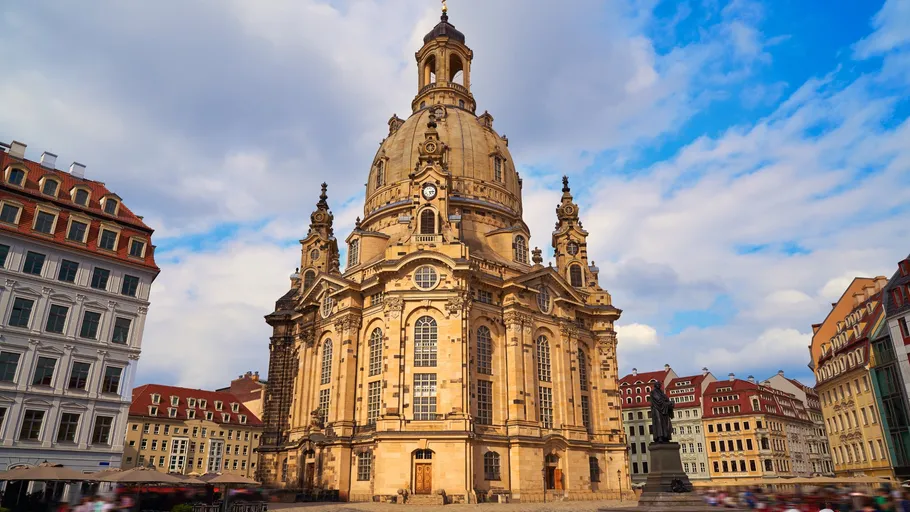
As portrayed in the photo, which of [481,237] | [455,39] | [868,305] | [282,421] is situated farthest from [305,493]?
[455,39]

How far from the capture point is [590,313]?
6141 cm

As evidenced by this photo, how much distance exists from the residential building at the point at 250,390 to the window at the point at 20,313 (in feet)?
175

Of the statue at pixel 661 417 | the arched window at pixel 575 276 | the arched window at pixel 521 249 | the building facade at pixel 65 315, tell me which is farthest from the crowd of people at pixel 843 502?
the building facade at pixel 65 315

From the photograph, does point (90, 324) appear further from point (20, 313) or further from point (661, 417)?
point (661, 417)

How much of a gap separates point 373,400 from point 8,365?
2446 cm

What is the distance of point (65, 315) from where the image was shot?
127 ft

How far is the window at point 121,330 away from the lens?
4078 cm

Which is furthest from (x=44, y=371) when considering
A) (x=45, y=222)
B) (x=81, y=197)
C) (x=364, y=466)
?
(x=364, y=466)

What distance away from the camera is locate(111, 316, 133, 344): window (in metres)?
40.8

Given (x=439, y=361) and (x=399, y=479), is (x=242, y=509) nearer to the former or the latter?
(x=399, y=479)

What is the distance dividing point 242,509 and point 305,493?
17608 millimetres

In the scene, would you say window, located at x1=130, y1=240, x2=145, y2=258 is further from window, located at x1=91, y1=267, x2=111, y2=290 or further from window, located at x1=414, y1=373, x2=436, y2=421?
window, located at x1=414, y1=373, x2=436, y2=421

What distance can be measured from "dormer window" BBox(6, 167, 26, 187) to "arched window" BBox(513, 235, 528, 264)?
39.8 meters

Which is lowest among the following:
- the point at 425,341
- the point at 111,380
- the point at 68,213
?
the point at 111,380
